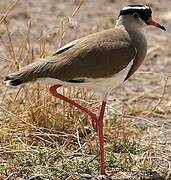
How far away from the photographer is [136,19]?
484 cm

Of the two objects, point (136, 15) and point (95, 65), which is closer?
point (95, 65)

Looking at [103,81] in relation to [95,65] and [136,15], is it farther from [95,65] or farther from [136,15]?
[136,15]

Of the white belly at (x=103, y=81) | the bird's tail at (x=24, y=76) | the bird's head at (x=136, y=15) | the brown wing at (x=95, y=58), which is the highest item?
the bird's head at (x=136, y=15)

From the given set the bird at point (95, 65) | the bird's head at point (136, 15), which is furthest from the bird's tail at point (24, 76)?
the bird's head at point (136, 15)

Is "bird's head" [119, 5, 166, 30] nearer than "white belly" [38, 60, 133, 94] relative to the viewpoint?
No

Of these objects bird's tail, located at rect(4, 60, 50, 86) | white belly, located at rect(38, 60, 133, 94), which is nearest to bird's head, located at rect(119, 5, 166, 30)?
white belly, located at rect(38, 60, 133, 94)

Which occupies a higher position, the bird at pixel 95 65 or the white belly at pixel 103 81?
the bird at pixel 95 65

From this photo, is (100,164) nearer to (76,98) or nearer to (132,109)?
(76,98)

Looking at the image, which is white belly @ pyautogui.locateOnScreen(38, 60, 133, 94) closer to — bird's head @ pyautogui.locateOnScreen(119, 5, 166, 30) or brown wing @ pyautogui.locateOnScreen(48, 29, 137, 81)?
brown wing @ pyautogui.locateOnScreen(48, 29, 137, 81)

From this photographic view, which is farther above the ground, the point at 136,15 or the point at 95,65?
the point at 136,15

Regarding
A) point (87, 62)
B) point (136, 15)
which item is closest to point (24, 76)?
point (87, 62)

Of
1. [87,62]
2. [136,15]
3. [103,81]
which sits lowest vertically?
[103,81]

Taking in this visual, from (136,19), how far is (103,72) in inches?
19.3

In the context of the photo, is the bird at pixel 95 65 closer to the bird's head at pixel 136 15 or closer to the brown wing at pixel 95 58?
the brown wing at pixel 95 58
